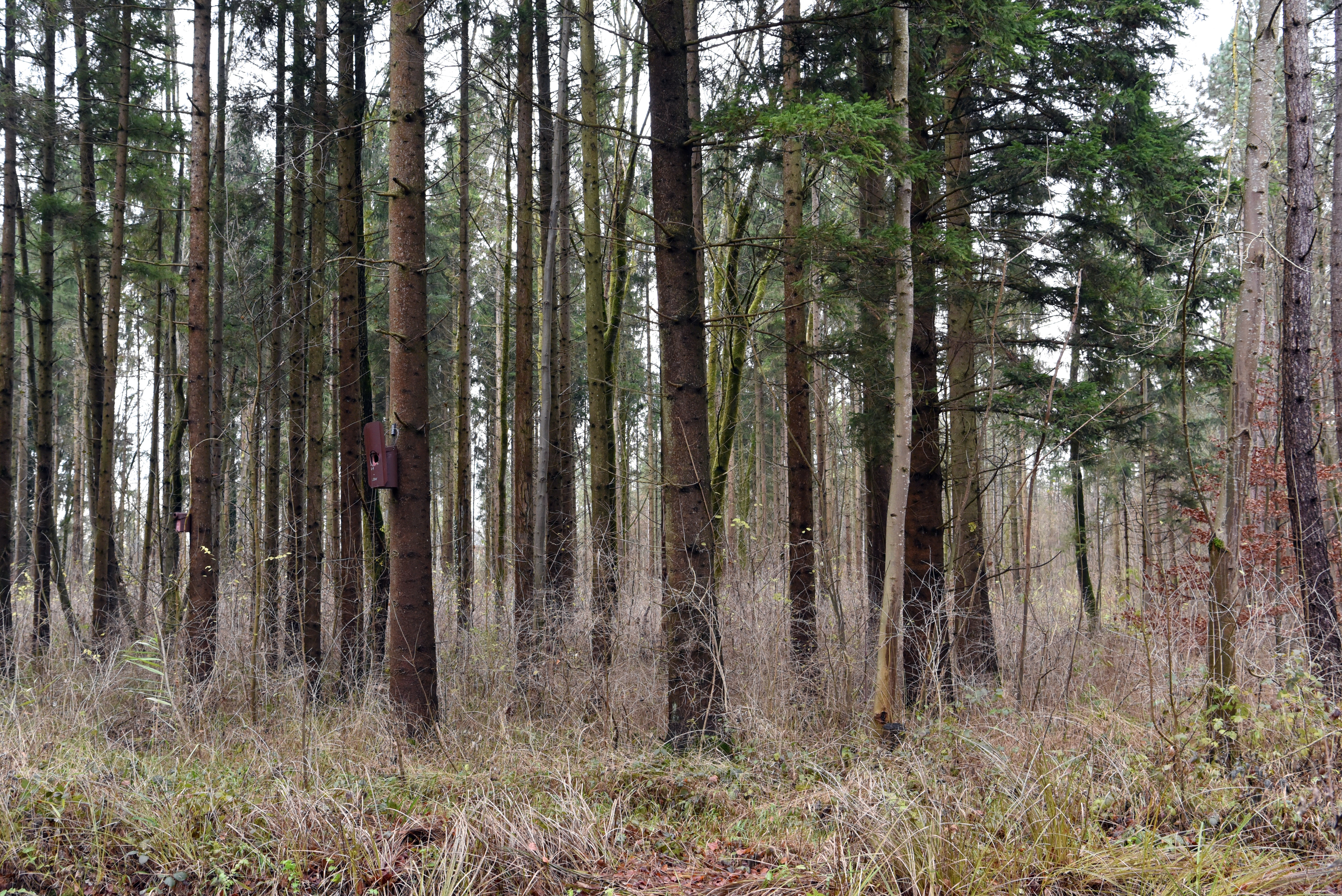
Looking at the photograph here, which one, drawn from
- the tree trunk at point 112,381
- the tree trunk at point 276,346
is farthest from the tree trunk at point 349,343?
the tree trunk at point 112,381

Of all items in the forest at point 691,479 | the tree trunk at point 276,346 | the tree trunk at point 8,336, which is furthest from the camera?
the tree trunk at point 8,336

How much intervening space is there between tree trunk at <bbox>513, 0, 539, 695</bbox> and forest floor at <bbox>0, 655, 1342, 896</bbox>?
3.98m

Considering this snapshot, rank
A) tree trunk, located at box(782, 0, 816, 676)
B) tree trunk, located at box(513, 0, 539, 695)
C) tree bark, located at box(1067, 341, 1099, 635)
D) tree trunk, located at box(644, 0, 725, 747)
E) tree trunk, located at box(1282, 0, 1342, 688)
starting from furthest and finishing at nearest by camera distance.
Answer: tree bark, located at box(1067, 341, 1099, 635) < tree trunk, located at box(513, 0, 539, 695) < tree trunk, located at box(782, 0, 816, 676) < tree trunk, located at box(1282, 0, 1342, 688) < tree trunk, located at box(644, 0, 725, 747)

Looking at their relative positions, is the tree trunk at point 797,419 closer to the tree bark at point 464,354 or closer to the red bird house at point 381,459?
the tree bark at point 464,354

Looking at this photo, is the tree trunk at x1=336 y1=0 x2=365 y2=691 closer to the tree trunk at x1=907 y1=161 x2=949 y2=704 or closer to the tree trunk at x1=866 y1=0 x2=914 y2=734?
the tree trunk at x1=866 y1=0 x2=914 y2=734

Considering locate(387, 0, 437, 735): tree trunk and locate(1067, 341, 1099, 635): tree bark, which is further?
locate(1067, 341, 1099, 635): tree bark

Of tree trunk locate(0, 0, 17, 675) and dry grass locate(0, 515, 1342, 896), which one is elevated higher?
tree trunk locate(0, 0, 17, 675)

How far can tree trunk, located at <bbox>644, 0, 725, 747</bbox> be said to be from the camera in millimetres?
5477

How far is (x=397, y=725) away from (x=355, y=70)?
7.42 metres

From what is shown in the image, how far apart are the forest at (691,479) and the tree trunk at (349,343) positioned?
0.25ft

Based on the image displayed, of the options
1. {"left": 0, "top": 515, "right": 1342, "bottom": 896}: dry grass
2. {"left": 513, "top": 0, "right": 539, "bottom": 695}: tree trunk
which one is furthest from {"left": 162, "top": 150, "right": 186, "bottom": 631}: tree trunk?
{"left": 513, "top": 0, "right": 539, "bottom": 695}: tree trunk

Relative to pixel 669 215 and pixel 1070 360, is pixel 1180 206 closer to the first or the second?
pixel 1070 360

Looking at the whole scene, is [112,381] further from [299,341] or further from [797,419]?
[797,419]

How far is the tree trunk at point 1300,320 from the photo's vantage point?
5.87m
